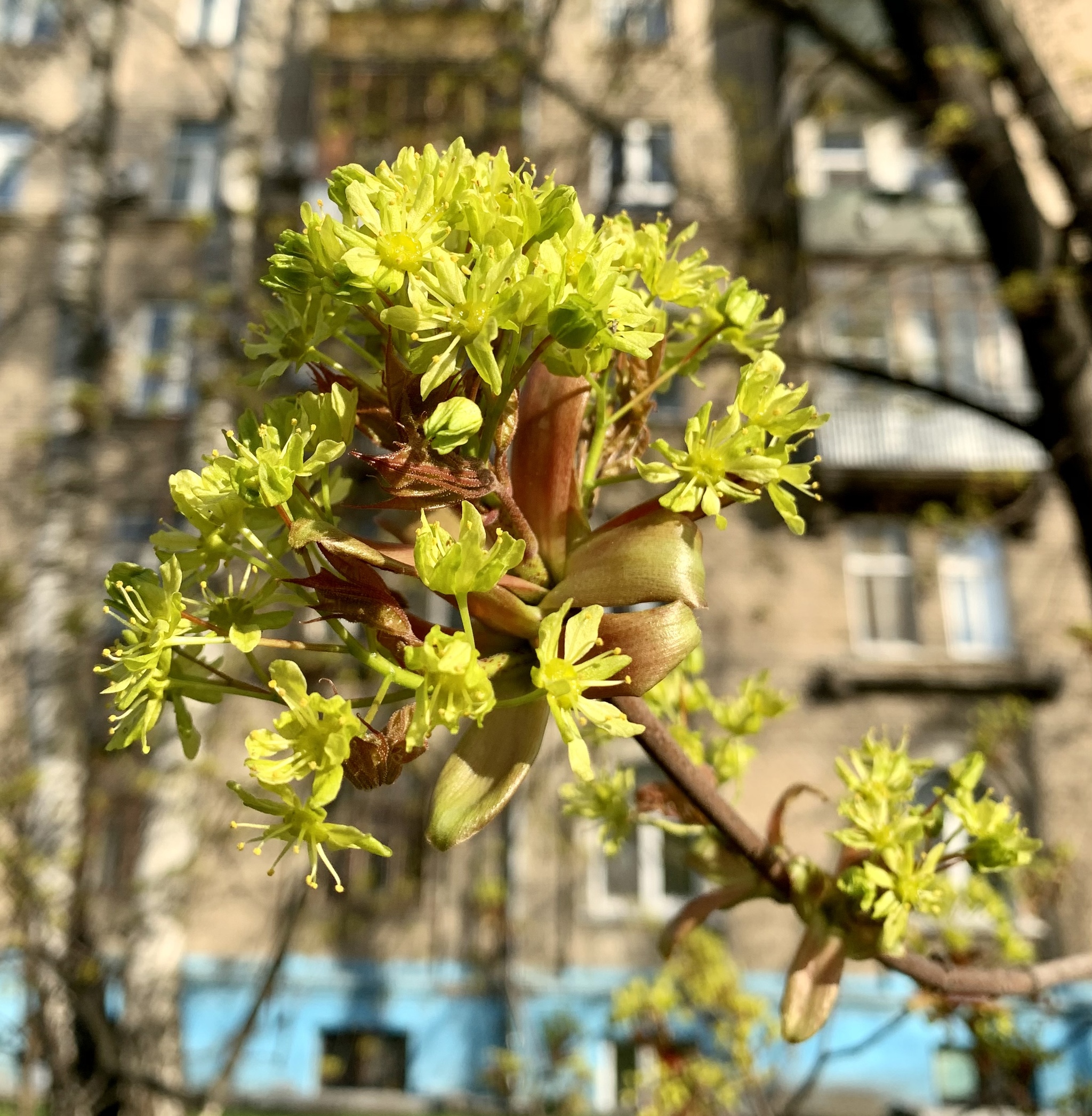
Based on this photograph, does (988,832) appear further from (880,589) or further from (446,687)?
(880,589)

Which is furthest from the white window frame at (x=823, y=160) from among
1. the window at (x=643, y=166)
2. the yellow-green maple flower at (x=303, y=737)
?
the yellow-green maple flower at (x=303, y=737)

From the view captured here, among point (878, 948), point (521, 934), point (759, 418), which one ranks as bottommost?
point (521, 934)

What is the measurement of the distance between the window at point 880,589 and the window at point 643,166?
3.74m

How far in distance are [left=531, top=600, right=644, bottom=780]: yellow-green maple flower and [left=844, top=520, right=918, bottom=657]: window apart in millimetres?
8248

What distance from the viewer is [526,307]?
2.15ft

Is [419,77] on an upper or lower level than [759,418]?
upper

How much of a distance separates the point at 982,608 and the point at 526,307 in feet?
29.0

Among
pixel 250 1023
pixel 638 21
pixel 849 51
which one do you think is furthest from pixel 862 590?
pixel 250 1023

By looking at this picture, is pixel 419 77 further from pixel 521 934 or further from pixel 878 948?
pixel 878 948

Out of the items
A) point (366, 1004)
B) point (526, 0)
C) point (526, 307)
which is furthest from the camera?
point (366, 1004)

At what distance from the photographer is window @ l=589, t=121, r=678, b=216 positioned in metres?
6.68

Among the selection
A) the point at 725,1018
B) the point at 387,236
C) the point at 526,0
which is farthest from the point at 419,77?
the point at 387,236

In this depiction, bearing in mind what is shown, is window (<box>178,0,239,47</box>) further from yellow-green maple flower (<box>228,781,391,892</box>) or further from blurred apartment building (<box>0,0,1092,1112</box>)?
yellow-green maple flower (<box>228,781,391,892</box>)

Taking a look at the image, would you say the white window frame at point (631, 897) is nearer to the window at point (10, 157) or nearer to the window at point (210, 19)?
the window at point (10, 157)
